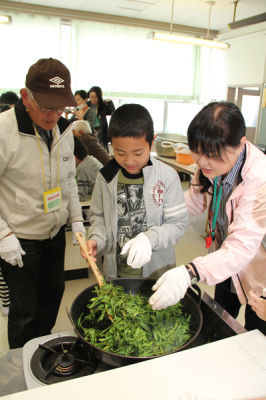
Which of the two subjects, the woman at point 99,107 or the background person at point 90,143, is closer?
the background person at point 90,143

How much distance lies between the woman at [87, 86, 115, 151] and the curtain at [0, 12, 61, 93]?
1504 millimetres

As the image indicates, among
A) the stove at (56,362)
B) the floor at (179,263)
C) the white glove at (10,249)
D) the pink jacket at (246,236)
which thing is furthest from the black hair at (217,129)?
the floor at (179,263)

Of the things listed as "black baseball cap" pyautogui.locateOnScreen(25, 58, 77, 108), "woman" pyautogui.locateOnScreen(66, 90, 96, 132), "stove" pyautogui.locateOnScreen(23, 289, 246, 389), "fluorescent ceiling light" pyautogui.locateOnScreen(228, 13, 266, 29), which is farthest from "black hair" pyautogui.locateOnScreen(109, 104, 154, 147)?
"fluorescent ceiling light" pyautogui.locateOnScreen(228, 13, 266, 29)

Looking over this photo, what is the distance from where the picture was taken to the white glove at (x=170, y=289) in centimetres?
85

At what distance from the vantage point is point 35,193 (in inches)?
55.4

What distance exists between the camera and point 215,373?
0.70 m

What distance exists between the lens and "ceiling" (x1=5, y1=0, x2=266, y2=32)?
4.50 metres

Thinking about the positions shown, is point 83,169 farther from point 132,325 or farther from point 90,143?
point 132,325

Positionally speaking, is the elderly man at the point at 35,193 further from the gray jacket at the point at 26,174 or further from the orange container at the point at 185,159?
the orange container at the point at 185,159

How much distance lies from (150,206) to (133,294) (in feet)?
1.12

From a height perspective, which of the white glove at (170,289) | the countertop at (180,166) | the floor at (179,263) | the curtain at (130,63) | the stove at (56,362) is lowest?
the floor at (179,263)

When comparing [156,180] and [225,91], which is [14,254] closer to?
[156,180]

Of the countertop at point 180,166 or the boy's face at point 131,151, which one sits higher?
the boy's face at point 131,151

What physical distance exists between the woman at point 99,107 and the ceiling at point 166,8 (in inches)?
57.8
